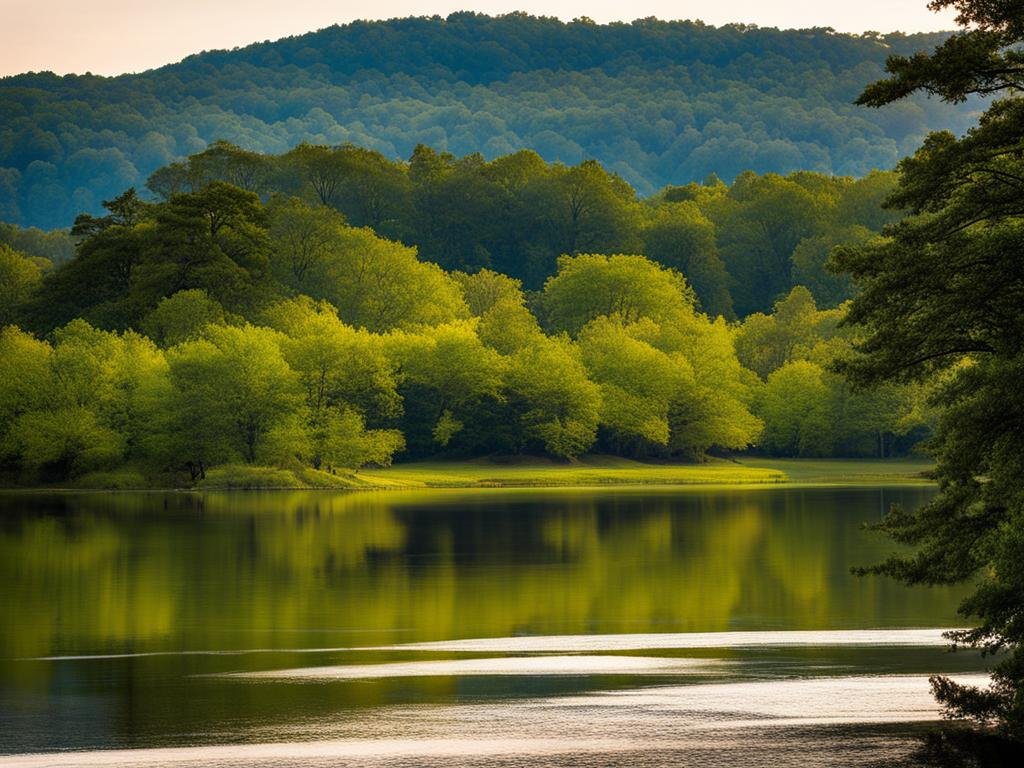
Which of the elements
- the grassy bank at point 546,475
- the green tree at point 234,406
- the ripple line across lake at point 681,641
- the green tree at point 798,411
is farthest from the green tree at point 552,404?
the ripple line across lake at point 681,641

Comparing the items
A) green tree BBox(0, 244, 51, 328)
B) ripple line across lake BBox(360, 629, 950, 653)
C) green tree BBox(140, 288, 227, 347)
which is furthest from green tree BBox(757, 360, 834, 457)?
ripple line across lake BBox(360, 629, 950, 653)

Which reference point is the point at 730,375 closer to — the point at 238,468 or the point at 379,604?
the point at 238,468

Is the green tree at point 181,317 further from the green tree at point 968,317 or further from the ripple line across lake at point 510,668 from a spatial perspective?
the green tree at point 968,317

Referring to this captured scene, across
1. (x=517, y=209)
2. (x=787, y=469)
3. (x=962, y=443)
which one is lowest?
(x=787, y=469)

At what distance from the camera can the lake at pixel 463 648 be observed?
61.4ft

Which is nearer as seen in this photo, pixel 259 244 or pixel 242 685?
pixel 242 685

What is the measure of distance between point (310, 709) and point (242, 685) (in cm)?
217

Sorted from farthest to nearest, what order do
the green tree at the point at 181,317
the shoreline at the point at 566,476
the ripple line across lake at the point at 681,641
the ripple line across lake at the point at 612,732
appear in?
the green tree at the point at 181,317
the shoreline at the point at 566,476
the ripple line across lake at the point at 681,641
the ripple line across lake at the point at 612,732

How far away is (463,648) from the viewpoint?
26.1 meters

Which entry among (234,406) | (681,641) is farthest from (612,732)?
(234,406)

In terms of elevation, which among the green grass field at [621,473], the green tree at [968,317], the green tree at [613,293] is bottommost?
the green grass field at [621,473]

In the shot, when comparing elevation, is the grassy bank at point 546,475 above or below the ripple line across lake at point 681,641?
below

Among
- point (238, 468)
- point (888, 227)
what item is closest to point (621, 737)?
point (888, 227)

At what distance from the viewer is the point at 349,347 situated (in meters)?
96.5
